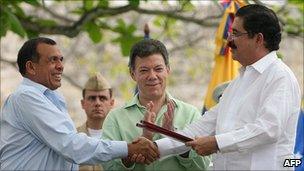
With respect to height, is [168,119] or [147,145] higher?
[168,119]

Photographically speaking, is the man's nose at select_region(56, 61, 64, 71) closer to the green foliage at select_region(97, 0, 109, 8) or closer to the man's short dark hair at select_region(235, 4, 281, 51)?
the man's short dark hair at select_region(235, 4, 281, 51)

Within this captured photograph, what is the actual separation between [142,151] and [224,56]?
3.18m

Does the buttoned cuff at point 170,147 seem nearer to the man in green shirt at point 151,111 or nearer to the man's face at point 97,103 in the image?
the man in green shirt at point 151,111

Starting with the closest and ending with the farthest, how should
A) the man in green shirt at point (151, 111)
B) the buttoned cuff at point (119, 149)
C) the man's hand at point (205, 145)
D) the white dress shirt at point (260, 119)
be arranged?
the white dress shirt at point (260, 119)
the man's hand at point (205, 145)
the buttoned cuff at point (119, 149)
the man in green shirt at point (151, 111)

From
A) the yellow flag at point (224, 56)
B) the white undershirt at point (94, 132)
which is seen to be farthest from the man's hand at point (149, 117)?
the yellow flag at point (224, 56)

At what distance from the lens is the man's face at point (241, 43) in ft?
16.8

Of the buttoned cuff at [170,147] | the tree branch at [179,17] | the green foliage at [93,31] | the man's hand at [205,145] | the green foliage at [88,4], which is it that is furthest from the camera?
the tree branch at [179,17]

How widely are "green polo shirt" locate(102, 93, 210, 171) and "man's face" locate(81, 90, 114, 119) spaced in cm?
149

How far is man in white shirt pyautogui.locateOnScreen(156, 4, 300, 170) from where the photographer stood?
484 cm

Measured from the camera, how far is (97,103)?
7.39m

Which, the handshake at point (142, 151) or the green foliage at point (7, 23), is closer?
the handshake at point (142, 151)

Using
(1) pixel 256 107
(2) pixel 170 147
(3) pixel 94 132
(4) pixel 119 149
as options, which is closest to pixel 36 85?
(4) pixel 119 149

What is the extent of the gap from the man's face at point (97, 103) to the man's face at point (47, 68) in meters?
1.72

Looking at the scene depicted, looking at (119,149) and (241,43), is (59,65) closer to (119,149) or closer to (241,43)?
(119,149)
